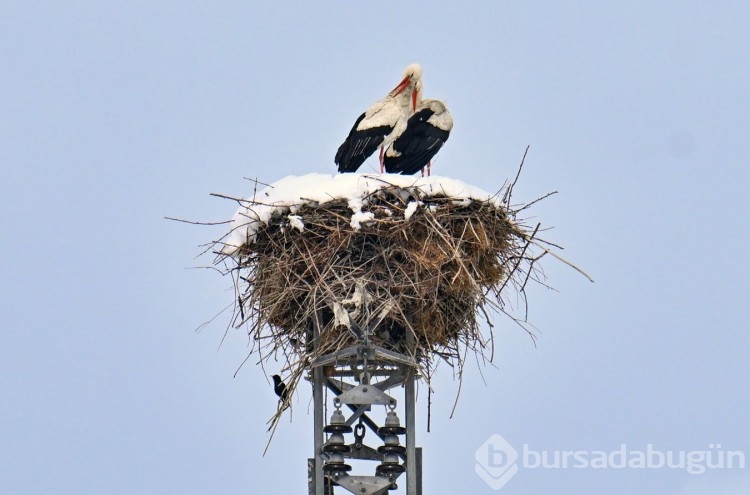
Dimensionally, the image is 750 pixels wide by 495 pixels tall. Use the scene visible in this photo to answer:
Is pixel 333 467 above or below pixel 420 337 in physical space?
below

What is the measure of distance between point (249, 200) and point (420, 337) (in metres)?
1.40

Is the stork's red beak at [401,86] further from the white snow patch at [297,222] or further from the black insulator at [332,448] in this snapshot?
the black insulator at [332,448]

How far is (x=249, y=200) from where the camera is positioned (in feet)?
35.7

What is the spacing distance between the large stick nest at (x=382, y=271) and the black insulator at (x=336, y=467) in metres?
0.60

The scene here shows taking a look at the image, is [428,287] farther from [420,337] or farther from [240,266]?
[240,266]

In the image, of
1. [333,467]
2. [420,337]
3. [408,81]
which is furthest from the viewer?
[408,81]

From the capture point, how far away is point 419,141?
40.7ft

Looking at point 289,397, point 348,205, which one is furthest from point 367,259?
point 289,397

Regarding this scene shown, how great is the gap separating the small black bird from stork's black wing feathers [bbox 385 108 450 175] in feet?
6.16

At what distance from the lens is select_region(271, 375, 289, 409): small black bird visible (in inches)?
414

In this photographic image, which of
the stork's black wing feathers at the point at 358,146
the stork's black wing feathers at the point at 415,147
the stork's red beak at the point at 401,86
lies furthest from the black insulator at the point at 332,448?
the stork's red beak at the point at 401,86

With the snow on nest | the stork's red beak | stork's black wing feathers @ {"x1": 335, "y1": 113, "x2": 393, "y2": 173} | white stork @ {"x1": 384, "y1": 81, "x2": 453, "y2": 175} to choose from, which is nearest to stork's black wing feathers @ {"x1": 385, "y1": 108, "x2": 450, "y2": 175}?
white stork @ {"x1": 384, "y1": 81, "x2": 453, "y2": 175}

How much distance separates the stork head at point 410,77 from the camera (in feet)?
42.0

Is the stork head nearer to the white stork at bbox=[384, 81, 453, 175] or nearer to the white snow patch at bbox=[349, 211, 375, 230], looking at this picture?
the white stork at bbox=[384, 81, 453, 175]
